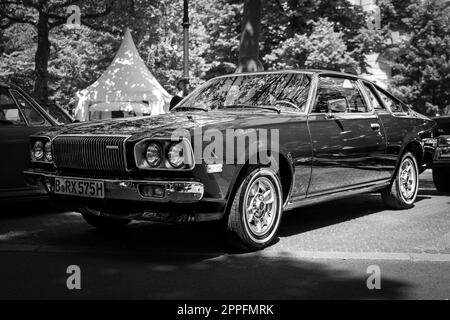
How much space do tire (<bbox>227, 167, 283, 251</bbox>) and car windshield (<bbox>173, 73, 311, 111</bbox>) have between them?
35.6 inches

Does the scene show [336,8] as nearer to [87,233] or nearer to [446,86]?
[446,86]

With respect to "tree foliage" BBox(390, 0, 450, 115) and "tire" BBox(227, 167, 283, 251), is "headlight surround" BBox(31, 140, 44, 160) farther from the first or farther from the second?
"tree foliage" BBox(390, 0, 450, 115)

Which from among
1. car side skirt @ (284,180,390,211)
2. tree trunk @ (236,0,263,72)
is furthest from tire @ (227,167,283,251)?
tree trunk @ (236,0,263,72)

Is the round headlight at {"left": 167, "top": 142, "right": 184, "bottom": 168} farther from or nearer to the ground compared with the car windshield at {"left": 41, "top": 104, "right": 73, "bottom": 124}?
nearer to the ground

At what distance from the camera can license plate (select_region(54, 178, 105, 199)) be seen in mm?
4984

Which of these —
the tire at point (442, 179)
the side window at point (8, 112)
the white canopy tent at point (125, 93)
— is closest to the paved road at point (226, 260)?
the side window at point (8, 112)

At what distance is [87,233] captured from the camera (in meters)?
6.27

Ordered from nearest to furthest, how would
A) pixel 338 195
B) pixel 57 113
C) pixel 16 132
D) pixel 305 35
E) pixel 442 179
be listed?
1. pixel 338 195
2. pixel 16 132
3. pixel 57 113
4. pixel 442 179
5. pixel 305 35

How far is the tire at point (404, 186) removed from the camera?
7.58m

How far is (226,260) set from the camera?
16.3ft

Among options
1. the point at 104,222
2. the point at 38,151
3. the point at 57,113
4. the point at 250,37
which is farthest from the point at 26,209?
the point at 250,37

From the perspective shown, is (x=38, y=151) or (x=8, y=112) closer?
(x=38, y=151)

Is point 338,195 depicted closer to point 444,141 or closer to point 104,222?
point 104,222

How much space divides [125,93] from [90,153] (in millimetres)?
15423
